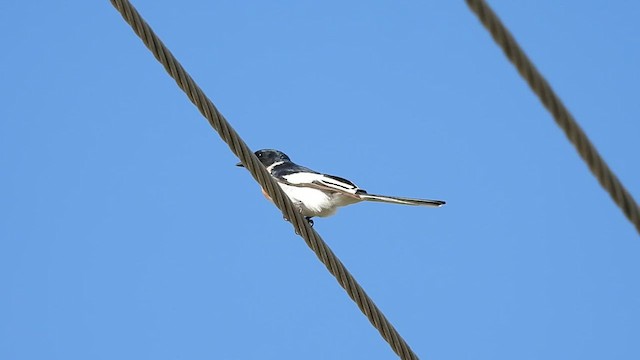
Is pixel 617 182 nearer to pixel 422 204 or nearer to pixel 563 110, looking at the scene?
pixel 563 110

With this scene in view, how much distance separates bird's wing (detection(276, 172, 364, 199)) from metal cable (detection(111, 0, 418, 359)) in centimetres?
262

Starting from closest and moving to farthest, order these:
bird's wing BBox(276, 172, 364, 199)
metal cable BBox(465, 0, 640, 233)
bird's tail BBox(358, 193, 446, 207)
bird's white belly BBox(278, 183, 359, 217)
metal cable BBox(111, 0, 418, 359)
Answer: metal cable BBox(465, 0, 640, 233)
metal cable BBox(111, 0, 418, 359)
bird's tail BBox(358, 193, 446, 207)
bird's wing BBox(276, 172, 364, 199)
bird's white belly BBox(278, 183, 359, 217)

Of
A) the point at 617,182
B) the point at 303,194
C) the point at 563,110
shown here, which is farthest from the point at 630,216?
the point at 303,194

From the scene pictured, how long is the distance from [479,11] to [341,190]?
4837 millimetres

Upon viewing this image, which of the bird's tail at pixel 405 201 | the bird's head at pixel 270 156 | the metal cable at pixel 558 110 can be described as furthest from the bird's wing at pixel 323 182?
the metal cable at pixel 558 110

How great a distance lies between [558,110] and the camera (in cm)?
271

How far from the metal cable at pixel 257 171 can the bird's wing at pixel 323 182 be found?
2615 mm

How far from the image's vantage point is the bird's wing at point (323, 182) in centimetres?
730

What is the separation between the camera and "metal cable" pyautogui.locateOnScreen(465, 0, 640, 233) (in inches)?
103

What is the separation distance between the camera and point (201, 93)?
4039 millimetres

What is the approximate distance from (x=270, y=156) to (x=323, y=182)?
231 cm

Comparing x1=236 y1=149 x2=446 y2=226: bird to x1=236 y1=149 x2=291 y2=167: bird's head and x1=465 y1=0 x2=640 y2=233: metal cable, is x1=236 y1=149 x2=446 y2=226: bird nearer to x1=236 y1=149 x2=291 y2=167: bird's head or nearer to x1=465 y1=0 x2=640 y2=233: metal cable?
x1=236 y1=149 x2=291 y2=167: bird's head

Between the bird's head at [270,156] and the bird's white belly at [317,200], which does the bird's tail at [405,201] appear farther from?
the bird's head at [270,156]

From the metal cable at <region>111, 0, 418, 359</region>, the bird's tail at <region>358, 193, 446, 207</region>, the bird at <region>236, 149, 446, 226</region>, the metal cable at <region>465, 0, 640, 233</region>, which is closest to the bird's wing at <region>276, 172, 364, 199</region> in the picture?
the bird at <region>236, 149, 446, 226</region>
